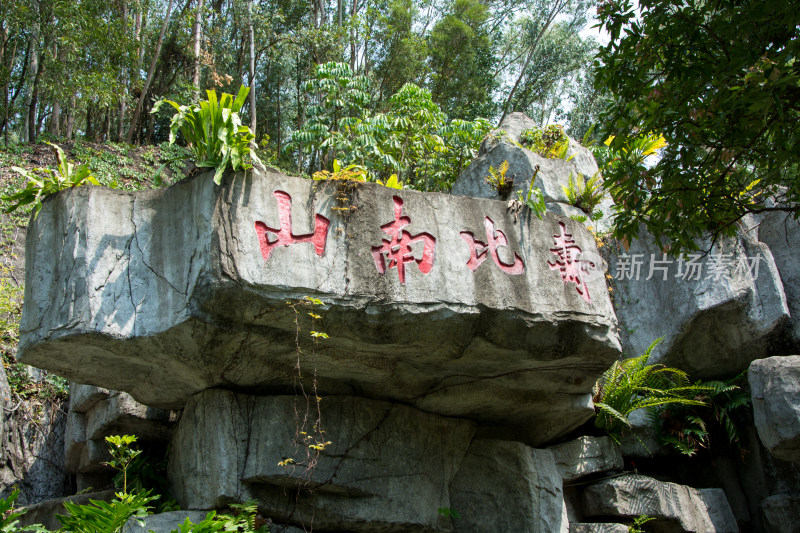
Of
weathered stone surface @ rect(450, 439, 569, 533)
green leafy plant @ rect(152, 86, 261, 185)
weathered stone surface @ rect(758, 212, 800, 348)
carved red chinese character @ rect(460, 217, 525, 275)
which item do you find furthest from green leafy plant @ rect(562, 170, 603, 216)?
green leafy plant @ rect(152, 86, 261, 185)

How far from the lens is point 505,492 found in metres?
5.80

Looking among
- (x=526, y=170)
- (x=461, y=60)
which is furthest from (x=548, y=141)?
(x=461, y=60)

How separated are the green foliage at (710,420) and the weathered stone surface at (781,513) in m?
0.54

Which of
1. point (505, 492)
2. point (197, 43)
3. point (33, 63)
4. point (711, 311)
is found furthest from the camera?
point (197, 43)

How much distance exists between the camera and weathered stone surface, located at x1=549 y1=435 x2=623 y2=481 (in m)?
6.25

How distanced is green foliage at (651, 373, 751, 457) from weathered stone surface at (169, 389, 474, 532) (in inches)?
109

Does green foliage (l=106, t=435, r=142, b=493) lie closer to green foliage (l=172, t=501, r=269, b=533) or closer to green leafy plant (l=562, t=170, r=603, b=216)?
green foliage (l=172, t=501, r=269, b=533)

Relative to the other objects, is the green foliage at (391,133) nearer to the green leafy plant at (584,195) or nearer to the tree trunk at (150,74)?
the green leafy plant at (584,195)

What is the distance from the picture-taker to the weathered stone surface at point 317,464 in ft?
15.5

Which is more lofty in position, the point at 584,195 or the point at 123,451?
the point at 584,195

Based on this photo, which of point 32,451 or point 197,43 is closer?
point 32,451

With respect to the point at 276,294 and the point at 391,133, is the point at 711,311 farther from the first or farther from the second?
the point at 276,294

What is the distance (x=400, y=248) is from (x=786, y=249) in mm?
5559

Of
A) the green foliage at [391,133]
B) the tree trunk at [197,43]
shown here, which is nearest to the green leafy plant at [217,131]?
the green foliage at [391,133]
